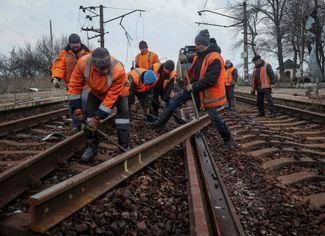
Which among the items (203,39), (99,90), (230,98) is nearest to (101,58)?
(99,90)

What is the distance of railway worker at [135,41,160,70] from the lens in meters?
8.78

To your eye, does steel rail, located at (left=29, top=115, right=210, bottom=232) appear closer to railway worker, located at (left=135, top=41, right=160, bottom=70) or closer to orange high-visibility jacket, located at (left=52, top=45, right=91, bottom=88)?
orange high-visibility jacket, located at (left=52, top=45, right=91, bottom=88)

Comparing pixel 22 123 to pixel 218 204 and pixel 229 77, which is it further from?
pixel 229 77

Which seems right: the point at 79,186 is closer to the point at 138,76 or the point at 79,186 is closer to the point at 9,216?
the point at 9,216

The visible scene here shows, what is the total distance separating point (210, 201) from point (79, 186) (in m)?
1.20

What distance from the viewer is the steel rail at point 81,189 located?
2.02 m

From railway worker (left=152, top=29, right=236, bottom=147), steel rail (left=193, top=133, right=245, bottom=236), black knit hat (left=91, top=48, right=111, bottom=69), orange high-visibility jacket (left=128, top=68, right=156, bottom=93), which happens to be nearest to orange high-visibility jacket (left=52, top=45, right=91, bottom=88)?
orange high-visibility jacket (left=128, top=68, right=156, bottom=93)

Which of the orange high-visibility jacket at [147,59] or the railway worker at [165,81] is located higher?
the orange high-visibility jacket at [147,59]

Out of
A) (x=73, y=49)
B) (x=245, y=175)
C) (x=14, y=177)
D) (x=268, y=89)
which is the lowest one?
(x=245, y=175)

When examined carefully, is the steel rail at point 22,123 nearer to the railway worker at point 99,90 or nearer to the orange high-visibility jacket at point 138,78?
the railway worker at point 99,90

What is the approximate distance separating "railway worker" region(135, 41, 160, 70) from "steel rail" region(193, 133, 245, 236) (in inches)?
192

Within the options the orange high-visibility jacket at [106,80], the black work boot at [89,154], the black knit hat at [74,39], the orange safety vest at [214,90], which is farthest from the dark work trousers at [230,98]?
the black work boot at [89,154]

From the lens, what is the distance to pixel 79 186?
7.89 feet

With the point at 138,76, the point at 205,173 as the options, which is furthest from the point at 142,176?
the point at 138,76
